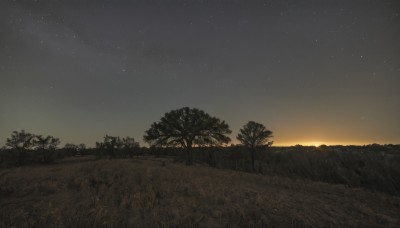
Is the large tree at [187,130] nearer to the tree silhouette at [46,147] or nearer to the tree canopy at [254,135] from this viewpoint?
the tree canopy at [254,135]

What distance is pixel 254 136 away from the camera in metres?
36.8

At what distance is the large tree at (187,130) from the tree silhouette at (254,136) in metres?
6.50

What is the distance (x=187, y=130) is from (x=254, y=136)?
13906 millimetres

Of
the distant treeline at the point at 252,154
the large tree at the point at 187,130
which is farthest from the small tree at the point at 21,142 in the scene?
the large tree at the point at 187,130

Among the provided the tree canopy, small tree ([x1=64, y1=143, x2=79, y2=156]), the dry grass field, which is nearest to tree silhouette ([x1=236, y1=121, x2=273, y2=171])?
the tree canopy

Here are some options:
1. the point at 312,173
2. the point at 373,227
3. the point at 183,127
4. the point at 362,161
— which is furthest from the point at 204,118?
the point at 373,227

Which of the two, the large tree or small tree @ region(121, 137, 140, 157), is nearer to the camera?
the large tree

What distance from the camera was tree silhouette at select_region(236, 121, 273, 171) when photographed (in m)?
36.6

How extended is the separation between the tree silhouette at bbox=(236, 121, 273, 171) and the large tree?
6.50 metres

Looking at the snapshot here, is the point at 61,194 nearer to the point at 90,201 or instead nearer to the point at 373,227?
the point at 90,201

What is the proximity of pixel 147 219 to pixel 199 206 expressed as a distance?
206 centimetres

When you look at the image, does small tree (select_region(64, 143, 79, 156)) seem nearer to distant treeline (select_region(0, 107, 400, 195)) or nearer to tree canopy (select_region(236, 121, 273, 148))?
distant treeline (select_region(0, 107, 400, 195))

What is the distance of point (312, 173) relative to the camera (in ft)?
74.9

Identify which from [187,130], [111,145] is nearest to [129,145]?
[111,145]
